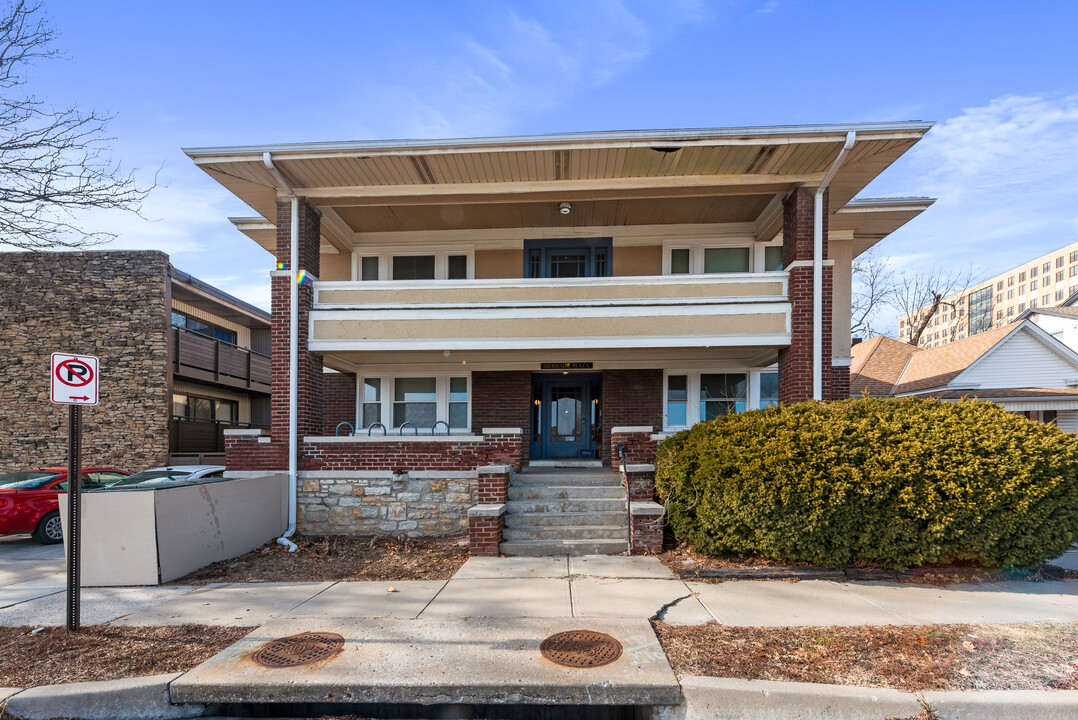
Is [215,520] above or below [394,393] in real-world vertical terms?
below

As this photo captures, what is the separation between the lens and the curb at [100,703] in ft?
13.5

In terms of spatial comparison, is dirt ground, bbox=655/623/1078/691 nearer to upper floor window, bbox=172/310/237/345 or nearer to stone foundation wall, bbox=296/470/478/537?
stone foundation wall, bbox=296/470/478/537

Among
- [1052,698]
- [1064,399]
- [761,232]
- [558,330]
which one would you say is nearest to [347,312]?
[558,330]

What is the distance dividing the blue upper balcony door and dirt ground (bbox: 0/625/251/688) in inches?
335

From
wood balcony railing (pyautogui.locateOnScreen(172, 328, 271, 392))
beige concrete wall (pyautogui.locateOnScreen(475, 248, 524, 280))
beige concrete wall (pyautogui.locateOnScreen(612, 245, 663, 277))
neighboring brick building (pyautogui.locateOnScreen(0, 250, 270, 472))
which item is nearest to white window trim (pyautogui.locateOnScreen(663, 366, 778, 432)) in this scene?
beige concrete wall (pyautogui.locateOnScreen(612, 245, 663, 277))

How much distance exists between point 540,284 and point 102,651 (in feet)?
24.4

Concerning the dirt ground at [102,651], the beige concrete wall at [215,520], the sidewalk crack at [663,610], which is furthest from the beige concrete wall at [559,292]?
the dirt ground at [102,651]

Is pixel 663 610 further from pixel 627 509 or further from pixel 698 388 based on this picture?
pixel 698 388

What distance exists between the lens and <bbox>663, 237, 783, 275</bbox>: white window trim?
11.7 meters

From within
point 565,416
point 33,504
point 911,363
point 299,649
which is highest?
point 911,363

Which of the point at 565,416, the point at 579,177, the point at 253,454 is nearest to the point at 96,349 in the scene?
the point at 253,454

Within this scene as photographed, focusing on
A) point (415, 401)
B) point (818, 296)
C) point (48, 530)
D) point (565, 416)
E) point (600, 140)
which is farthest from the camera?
point (565, 416)

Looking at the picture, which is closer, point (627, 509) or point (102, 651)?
point (102, 651)

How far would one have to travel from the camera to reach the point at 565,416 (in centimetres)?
1251
